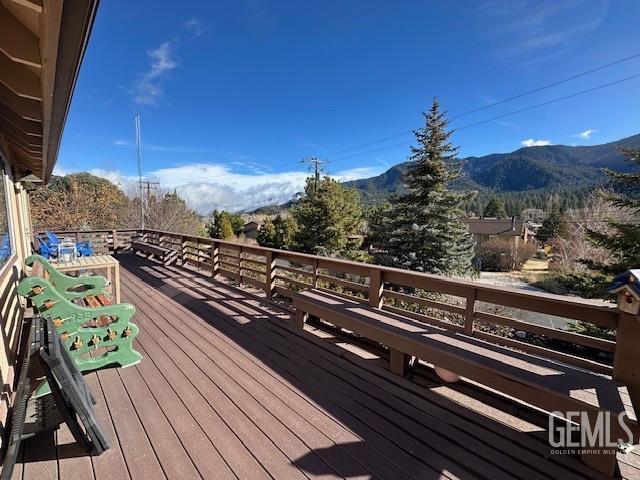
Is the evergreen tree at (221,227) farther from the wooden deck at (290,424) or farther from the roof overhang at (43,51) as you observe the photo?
the roof overhang at (43,51)

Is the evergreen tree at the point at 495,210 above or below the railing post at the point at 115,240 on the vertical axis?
above

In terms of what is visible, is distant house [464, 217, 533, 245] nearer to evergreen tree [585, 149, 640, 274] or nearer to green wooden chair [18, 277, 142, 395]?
evergreen tree [585, 149, 640, 274]

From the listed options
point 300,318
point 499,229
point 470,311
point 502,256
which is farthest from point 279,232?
point 499,229

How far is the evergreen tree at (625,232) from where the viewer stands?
6.72 meters

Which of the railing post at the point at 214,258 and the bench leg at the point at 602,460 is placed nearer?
the bench leg at the point at 602,460

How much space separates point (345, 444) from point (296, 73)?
16.9 m

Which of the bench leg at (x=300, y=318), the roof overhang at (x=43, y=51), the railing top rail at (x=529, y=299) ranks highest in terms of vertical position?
the roof overhang at (x=43, y=51)

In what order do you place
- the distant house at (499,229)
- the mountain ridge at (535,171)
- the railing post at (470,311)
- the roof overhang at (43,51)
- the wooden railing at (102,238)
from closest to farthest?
the roof overhang at (43,51) → the railing post at (470,311) → the wooden railing at (102,238) → the distant house at (499,229) → the mountain ridge at (535,171)

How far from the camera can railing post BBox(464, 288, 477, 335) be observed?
237 centimetres

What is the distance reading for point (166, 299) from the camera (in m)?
4.84

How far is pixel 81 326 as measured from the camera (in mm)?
2455

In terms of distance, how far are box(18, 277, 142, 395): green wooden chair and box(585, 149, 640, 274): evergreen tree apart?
9036 millimetres

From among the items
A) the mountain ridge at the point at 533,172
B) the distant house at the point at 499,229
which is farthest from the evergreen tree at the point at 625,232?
the mountain ridge at the point at 533,172

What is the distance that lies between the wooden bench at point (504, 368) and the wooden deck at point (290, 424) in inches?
11.5
